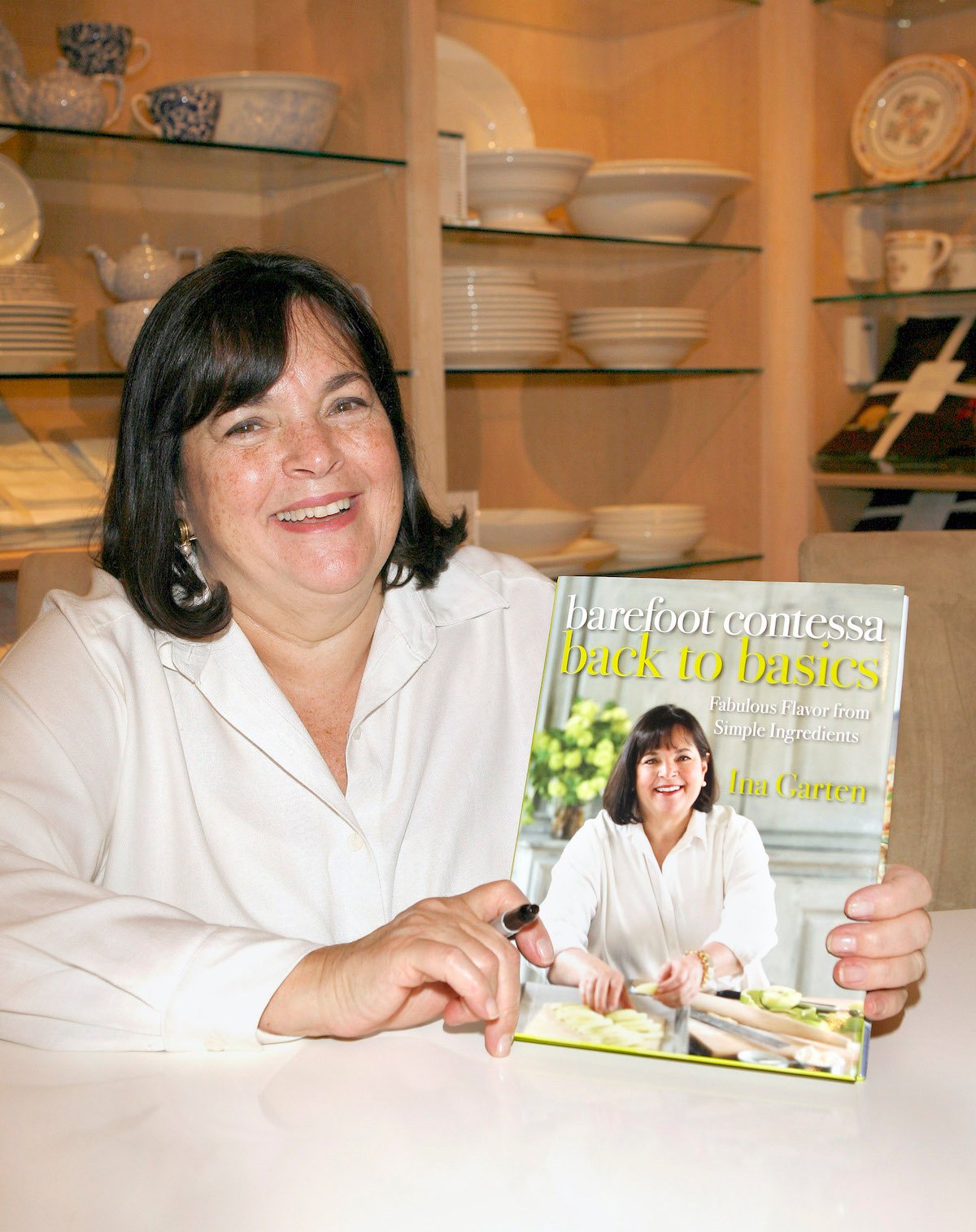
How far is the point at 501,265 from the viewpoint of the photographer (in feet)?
8.54

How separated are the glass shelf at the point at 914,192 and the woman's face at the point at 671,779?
2.27m

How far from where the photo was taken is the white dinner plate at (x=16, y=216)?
6.66 ft

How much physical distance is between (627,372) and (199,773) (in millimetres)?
1842

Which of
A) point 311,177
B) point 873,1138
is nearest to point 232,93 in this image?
point 311,177

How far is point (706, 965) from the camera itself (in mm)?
729

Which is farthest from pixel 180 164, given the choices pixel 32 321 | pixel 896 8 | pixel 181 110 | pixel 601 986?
pixel 601 986

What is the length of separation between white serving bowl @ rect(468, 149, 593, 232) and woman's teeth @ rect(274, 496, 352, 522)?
A: 1430 millimetres

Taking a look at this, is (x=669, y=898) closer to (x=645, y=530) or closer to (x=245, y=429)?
(x=245, y=429)

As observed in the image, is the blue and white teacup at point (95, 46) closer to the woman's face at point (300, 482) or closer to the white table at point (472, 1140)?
the woman's face at point (300, 482)

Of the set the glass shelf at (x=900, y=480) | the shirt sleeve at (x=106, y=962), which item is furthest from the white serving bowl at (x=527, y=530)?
the shirt sleeve at (x=106, y=962)

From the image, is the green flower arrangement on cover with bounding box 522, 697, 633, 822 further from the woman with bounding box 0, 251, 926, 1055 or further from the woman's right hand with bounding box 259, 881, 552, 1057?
the woman with bounding box 0, 251, 926, 1055

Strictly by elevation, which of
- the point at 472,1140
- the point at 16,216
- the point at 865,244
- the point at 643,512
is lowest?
the point at 472,1140

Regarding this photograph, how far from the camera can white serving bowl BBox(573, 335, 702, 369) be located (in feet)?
8.67

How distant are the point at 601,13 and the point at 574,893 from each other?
268 cm
